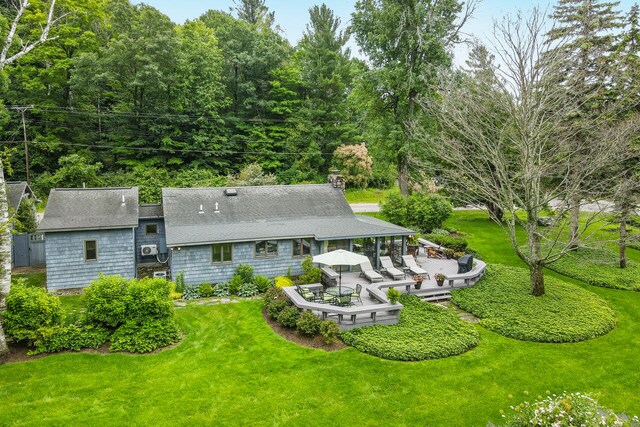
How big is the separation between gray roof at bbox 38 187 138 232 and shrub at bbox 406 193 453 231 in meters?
15.9

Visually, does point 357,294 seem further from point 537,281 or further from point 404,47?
point 404,47

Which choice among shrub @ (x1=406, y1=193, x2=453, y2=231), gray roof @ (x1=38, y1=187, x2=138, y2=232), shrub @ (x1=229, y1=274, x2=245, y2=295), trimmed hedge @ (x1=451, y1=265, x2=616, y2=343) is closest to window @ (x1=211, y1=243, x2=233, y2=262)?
shrub @ (x1=229, y1=274, x2=245, y2=295)

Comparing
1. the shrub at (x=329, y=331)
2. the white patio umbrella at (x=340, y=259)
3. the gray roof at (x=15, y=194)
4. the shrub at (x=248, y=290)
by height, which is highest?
the gray roof at (x=15, y=194)

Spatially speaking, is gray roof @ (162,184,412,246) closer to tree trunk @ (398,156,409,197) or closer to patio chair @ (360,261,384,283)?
patio chair @ (360,261,384,283)

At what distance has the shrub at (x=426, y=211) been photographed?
79.3 feet

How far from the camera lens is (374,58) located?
26.1 meters

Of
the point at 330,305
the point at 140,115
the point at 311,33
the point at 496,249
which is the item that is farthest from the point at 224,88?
the point at 330,305

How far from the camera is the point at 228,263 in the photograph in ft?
51.6

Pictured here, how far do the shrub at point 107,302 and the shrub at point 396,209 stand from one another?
16.5 meters

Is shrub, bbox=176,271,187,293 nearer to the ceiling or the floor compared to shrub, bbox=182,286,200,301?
nearer to the ceiling

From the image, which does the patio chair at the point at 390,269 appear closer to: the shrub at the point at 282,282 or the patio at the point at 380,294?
the patio at the point at 380,294

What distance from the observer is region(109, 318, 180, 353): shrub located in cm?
1063

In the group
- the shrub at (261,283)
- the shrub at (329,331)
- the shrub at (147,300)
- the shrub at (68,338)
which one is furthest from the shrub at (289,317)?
the shrub at (68,338)

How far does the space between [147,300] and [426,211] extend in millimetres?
17832
